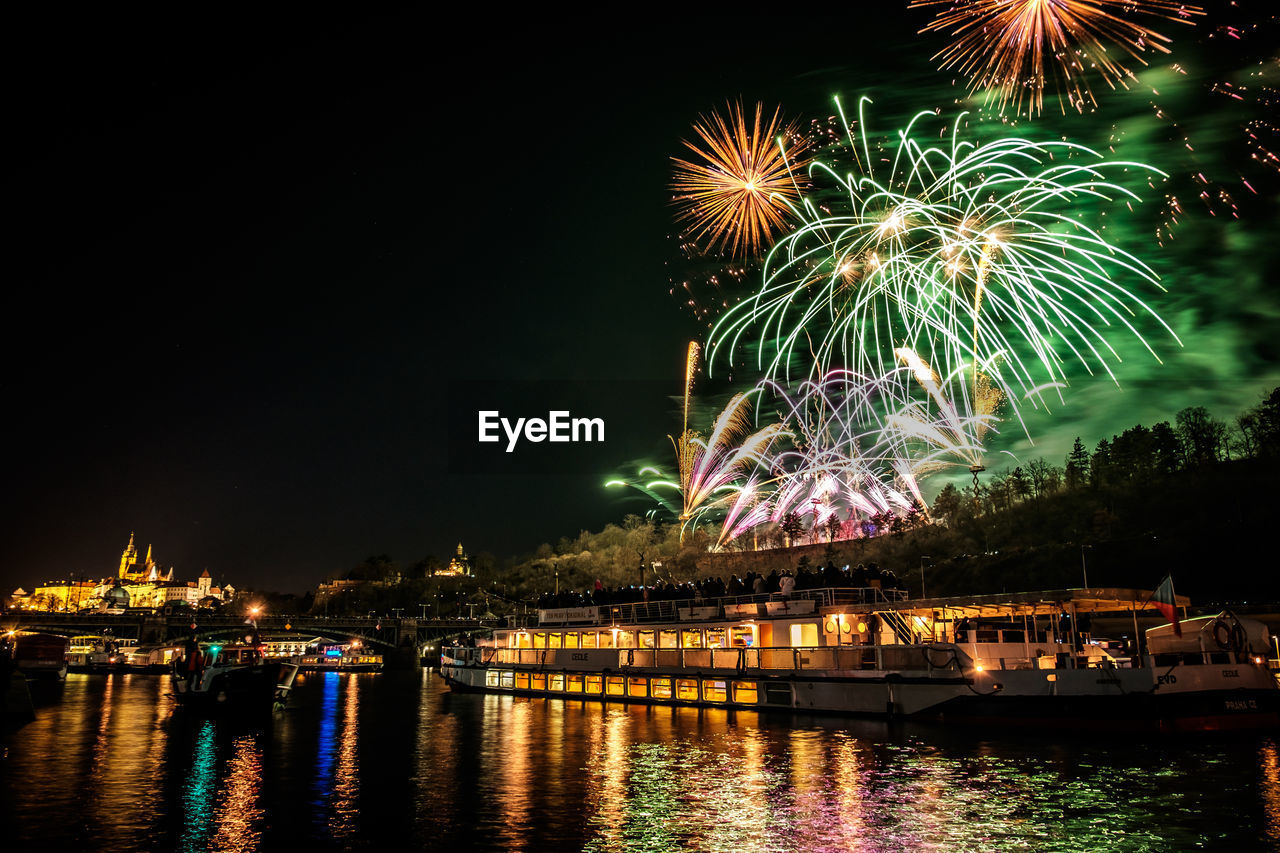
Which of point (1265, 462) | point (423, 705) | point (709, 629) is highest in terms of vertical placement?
point (1265, 462)

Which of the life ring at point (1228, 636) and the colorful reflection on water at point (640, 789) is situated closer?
the colorful reflection on water at point (640, 789)

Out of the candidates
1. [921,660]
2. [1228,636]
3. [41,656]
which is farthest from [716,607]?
[41,656]

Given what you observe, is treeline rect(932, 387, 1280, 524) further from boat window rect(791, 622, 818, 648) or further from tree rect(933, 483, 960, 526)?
boat window rect(791, 622, 818, 648)

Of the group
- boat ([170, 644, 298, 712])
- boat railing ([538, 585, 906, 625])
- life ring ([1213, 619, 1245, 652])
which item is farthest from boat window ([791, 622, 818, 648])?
boat ([170, 644, 298, 712])

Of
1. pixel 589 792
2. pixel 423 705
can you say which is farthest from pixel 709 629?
pixel 589 792

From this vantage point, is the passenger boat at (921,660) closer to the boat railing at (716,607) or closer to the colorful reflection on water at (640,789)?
the boat railing at (716,607)

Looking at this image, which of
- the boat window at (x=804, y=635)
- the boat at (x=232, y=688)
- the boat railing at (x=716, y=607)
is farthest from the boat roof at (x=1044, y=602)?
the boat at (x=232, y=688)

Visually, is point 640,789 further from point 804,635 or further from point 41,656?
point 41,656

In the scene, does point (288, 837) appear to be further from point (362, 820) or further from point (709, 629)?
point (709, 629)
